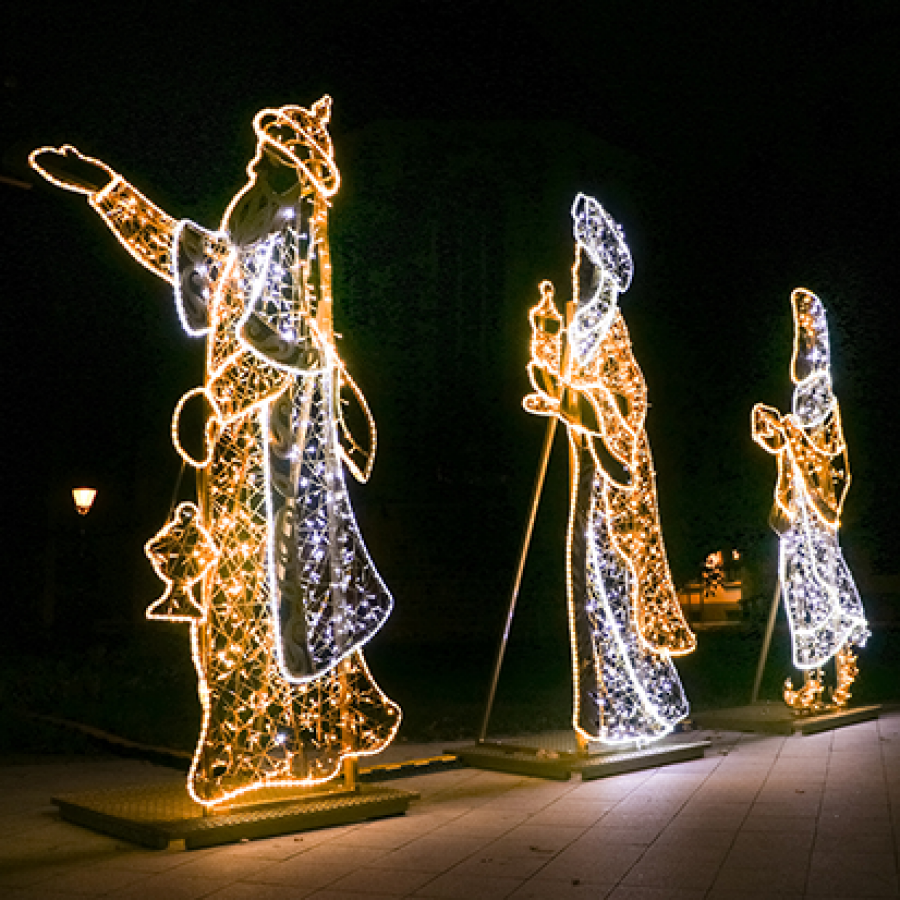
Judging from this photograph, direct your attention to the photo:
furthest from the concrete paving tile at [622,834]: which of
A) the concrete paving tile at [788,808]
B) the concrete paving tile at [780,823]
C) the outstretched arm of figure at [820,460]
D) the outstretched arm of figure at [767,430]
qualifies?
the outstretched arm of figure at [820,460]

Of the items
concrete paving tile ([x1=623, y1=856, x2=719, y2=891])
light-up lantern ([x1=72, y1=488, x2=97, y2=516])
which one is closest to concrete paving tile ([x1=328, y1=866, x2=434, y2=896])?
concrete paving tile ([x1=623, y1=856, x2=719, y2=891])

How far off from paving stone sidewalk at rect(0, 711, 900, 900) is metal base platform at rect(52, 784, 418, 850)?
2.7 inches

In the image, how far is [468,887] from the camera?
4973 millimetres

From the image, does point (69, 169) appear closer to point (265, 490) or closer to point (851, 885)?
point (265, 490)

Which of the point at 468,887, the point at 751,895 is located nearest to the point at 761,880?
the point at 751,895

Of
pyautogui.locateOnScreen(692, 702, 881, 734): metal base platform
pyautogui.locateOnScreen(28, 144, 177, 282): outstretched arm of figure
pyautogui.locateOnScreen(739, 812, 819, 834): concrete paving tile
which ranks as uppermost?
pyautogui.locateOnScreen(28, 144, 177, 282): outstretched arm of figure

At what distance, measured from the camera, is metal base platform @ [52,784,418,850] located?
18.8ft

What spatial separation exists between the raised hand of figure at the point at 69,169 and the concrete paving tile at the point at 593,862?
4.10 meters

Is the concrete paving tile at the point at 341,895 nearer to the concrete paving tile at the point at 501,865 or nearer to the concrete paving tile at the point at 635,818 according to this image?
the concrete paving tile at the point at 501,865

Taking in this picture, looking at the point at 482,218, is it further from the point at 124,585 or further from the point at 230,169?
the point at 124,585

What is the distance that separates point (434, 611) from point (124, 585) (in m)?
5.75

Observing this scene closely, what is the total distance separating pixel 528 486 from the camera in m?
16.9

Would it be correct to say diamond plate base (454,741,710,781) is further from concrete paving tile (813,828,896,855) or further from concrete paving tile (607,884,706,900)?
concrete paving tile (607,884,706,900)

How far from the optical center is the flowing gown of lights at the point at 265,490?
5984 millimetres
